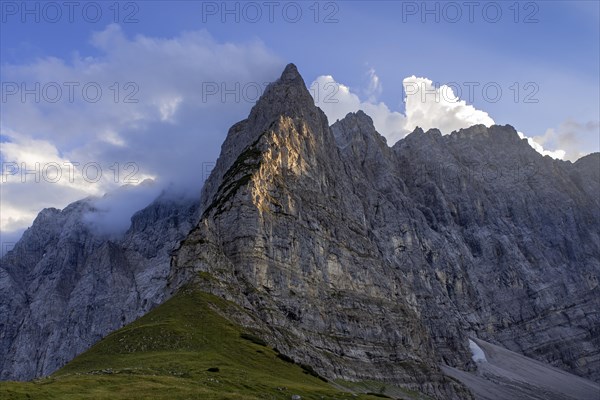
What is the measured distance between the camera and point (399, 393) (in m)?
186

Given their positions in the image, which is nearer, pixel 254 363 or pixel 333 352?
pixel 254 363

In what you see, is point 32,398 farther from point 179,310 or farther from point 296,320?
point 296,320

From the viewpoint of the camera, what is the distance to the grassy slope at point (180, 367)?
69.5 m

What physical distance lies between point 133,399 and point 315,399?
2978 centimetres

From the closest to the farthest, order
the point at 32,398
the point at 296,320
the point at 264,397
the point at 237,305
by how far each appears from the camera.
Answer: the point at 32,398, the point at 264,397, the point at 237,305, the point at 296,320

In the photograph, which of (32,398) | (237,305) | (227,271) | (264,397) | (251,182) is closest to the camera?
(32,398)

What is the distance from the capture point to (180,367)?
91875 millimetres

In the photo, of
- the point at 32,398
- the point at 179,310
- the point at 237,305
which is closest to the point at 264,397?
the point at 32,398

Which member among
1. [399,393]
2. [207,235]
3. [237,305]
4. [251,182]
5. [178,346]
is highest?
[251,182]

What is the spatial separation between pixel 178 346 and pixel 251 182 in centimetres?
9336

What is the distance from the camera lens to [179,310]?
5271 inches

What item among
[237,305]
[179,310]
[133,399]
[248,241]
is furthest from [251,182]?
[133,399]

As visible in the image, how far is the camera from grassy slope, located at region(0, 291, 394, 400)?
69.5 metres

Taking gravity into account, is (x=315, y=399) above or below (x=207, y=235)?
below
